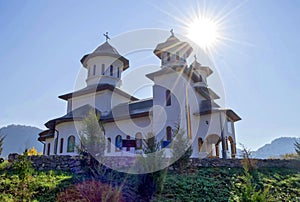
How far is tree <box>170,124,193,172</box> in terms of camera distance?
35.6 feet

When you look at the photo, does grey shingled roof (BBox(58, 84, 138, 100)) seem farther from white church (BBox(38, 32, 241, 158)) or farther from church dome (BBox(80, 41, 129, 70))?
church dome (BBox(80, 41, 129, 70))

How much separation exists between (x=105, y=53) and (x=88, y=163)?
1709 cm

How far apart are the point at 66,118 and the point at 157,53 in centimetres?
897

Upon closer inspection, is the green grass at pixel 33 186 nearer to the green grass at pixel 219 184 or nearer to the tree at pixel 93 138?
the tree at pixel 93 138

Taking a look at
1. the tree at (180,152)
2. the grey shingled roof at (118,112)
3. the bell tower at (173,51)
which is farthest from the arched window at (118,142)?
the tree at (180,152)

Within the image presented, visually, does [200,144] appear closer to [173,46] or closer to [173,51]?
[173,51]

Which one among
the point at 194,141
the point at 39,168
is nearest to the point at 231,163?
the point at 194,141

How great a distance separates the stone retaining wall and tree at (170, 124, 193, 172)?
0.68 meters

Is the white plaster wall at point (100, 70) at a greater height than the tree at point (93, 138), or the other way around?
the white plaster wall at point (100, 70)

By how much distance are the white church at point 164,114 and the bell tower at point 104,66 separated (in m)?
0.88

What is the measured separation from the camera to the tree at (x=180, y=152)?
10859 mm

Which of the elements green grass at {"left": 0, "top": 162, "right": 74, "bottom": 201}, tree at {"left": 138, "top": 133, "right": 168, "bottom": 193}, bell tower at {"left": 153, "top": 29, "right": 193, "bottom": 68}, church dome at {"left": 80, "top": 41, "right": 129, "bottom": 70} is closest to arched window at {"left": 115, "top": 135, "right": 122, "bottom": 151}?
bell tower at {"left": 153, "top": 29, "right": 193, "bottom": 68}

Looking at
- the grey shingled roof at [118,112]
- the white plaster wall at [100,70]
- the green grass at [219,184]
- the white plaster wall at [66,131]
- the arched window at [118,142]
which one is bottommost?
the green grass at [219,184]

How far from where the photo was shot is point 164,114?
19.3m
